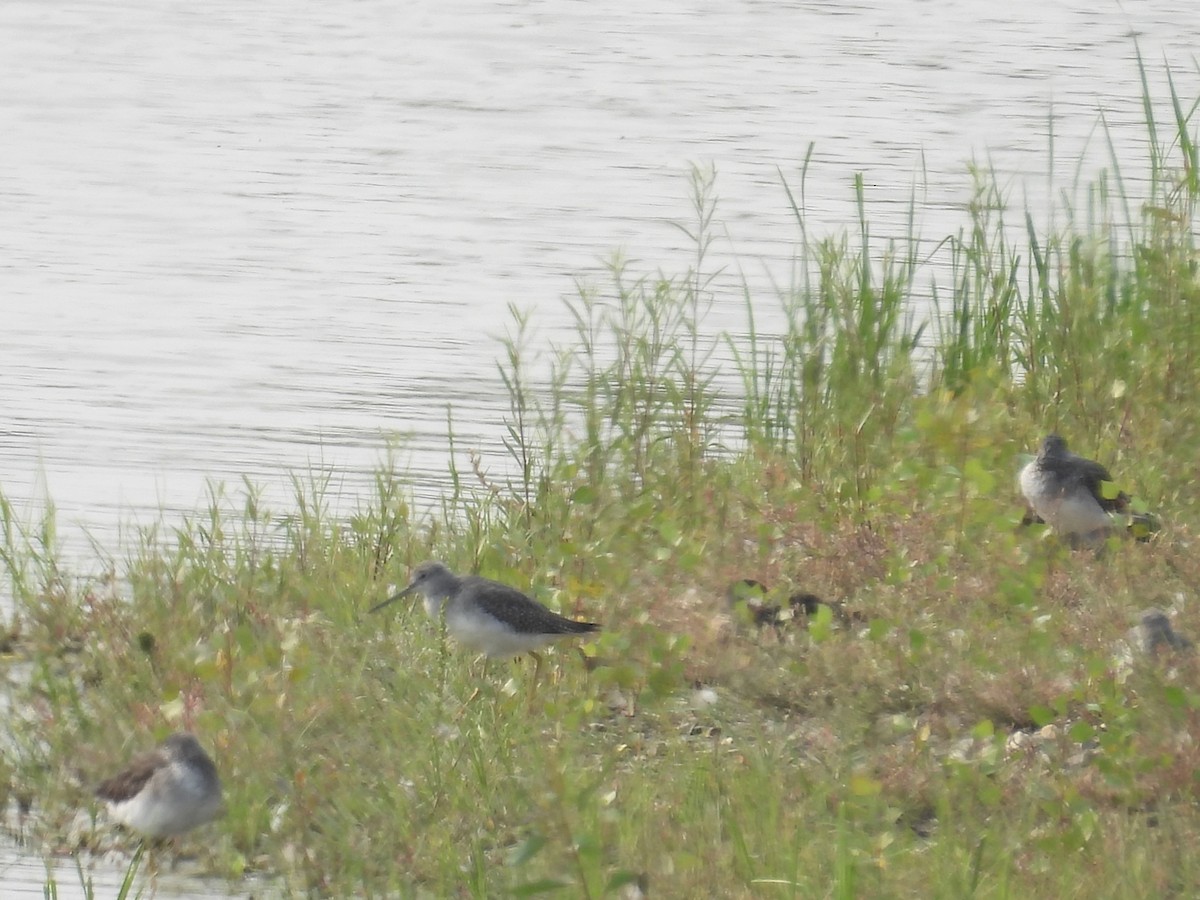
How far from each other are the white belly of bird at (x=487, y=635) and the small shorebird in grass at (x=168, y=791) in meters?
0.98

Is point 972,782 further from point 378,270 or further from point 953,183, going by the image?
point 953,183

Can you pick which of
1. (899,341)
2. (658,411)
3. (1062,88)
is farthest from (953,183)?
(658,411)

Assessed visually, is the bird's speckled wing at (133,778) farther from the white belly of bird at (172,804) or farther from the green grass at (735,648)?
the green grass at (735,648)

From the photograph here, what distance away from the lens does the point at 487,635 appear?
258 inches

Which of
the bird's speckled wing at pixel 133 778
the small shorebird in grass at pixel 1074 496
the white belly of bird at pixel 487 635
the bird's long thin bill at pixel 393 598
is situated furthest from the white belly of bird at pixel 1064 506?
the bird's speckled wing at pixel 133 778

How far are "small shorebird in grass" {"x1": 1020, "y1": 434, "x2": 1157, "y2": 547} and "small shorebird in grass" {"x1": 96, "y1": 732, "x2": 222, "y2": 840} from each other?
10.6 ft

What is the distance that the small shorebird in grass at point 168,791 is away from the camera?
18.6 ft

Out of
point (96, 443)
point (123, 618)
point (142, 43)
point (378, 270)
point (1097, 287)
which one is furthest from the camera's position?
point (142, 43)

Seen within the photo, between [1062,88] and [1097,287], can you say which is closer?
[1097,287]

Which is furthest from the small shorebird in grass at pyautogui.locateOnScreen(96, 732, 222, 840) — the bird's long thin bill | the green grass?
the bird's long thin bill

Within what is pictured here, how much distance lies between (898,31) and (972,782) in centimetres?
1743

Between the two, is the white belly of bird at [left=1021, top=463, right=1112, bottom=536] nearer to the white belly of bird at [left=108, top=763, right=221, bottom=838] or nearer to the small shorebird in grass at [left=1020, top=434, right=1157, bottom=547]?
the small shorebird in grass at [left=1020, top=434, right=1157, bottom=547]

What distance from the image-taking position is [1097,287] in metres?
9.29

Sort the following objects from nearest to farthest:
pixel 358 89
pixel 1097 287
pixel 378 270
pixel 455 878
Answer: pixel 455 878, pixel 1097 287, pixel 378 270, pixel 358 89
